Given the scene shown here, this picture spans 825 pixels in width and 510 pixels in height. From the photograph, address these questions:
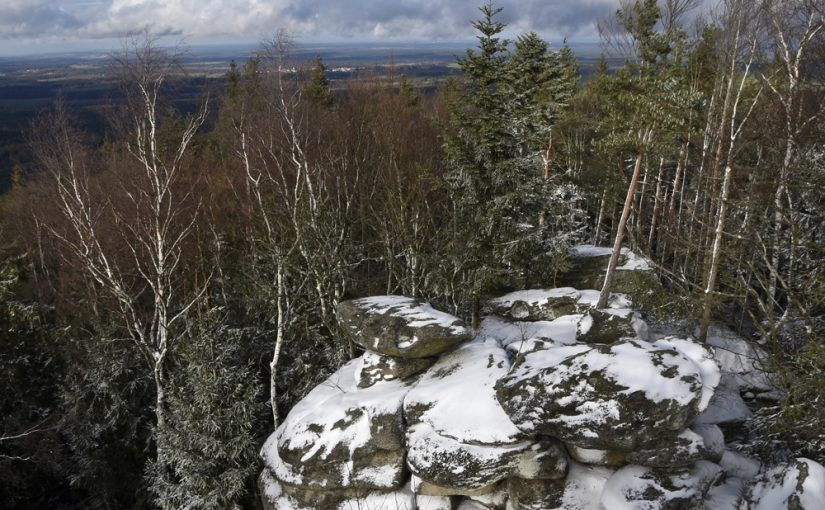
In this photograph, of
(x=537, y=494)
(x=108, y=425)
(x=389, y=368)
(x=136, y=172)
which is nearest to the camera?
(x=537, y=494)

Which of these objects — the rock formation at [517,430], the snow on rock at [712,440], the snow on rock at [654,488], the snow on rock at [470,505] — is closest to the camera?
the snow on rock at [654,488]

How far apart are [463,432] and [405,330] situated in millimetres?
2990

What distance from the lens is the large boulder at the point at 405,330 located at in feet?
39.3

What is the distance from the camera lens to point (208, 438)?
12.8 metres

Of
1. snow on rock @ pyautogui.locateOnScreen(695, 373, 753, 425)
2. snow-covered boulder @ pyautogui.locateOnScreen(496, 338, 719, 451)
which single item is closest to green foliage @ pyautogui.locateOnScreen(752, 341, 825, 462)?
snow on rock @ pyautogui.locateOnScreen(695, 373, 753, 425)

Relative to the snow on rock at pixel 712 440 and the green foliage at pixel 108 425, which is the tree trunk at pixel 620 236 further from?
the green foliage at pixel 108 425

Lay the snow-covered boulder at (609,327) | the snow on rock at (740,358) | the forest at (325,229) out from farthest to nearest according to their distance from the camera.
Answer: the snow on rock at (740,358) < the snow-covered boulder at (609,327) < the forest at (325,229)

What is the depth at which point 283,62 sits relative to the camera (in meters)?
14.6

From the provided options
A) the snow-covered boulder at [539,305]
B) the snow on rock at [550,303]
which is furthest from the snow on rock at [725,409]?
the snow-covered boulder at [539,305]

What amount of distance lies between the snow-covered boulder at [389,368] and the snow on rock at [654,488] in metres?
4.93

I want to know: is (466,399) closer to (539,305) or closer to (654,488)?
(654,488)

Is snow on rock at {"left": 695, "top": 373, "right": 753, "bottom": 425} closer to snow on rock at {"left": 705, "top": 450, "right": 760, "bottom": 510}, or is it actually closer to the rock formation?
the rock formation

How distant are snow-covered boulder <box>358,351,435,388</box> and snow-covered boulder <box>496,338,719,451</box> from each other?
284 centimetres

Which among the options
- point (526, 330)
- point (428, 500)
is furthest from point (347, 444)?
point (526, 330)
